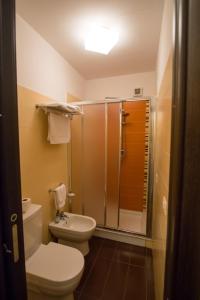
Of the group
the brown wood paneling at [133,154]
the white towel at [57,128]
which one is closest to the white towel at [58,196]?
the white towel at [57,128]

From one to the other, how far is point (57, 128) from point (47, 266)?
1366mm

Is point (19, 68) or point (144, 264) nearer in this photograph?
point (19, 68)

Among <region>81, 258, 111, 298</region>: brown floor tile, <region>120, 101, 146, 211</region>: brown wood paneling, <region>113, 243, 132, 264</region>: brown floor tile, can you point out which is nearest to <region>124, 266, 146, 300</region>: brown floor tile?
<region>113, 243, 132, 264</region>: brown floor tile

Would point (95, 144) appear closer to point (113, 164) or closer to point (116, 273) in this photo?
point (113, 164)

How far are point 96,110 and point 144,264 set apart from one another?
6.82 ft

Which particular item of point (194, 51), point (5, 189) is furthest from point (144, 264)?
point (194, 51)

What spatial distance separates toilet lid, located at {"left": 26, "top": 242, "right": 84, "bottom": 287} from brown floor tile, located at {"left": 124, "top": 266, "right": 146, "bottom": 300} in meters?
0.60

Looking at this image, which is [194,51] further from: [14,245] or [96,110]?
[96,110]

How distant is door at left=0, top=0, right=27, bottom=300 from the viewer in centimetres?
63

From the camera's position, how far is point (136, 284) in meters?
1.62

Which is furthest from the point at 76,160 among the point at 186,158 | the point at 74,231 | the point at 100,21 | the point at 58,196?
the point at 186,158

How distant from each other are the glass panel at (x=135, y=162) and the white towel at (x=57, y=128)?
851mm

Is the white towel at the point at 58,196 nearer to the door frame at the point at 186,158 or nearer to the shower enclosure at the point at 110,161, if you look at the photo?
the shower enclosure at the point at 110,161

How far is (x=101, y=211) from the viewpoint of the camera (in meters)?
2.42
